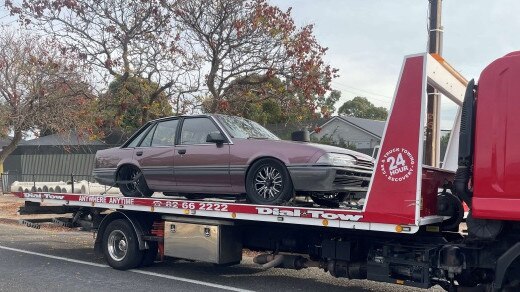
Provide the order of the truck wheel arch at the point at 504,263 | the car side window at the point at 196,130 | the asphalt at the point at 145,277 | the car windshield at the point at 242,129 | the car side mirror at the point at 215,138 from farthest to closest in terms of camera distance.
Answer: the car side window at the point at 196,130, the car windshield at the point at 242,129, the car side mirror at the point at 215,138, the asphalt at the point at 145,277, the truck wheel arch at the point at 504,263

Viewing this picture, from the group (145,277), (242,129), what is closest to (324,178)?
(242,129)

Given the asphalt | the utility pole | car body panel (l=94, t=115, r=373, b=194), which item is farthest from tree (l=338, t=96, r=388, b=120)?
car body panel (l=94, t=115, r=373, b=194)

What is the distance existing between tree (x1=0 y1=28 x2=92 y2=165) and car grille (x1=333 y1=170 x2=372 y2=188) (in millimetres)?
13162

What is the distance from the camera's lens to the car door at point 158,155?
8797 millimetres

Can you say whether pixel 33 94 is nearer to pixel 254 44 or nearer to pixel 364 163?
pixel 254 44

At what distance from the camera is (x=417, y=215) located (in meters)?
5.85

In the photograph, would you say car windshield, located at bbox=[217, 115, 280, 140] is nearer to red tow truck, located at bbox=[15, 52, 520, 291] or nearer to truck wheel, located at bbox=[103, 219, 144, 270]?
red tow truck, located at bbox=[15, 52, 520, 291]

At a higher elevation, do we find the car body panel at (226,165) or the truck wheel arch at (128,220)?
the car body panel at (226,165)

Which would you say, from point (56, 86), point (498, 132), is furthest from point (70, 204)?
point (56, 86)

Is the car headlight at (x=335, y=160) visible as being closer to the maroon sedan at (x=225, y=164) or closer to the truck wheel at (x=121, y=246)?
the maroon sedan at (x=225, y=164)

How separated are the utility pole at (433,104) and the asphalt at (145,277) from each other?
84.8 inches

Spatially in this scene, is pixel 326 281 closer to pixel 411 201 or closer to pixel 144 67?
pixel 411 201

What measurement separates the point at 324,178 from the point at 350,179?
431 millimetres

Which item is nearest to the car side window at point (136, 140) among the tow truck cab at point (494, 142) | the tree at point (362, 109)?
the tow truck cab at point (494, 142)
